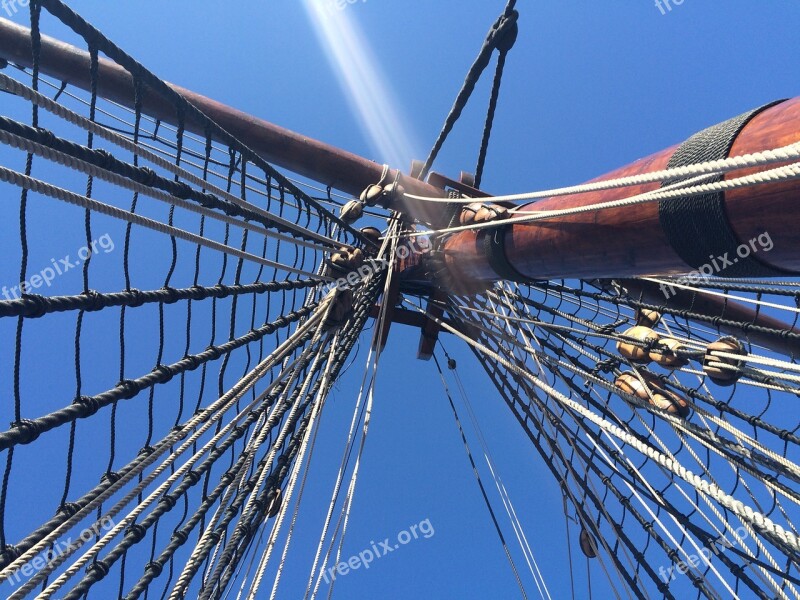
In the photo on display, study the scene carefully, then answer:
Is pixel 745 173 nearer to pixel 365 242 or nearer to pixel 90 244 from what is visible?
pixel 90 244

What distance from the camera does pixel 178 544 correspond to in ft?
7.29

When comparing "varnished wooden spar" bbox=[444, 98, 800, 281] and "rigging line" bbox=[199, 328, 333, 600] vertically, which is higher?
"varnished wooden spar" bbox=[444, 98, 800, 281]

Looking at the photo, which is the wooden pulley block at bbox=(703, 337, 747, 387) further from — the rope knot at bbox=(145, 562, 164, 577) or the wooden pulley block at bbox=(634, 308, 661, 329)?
the rope knot at bbox=(145, 562, 164, 577)

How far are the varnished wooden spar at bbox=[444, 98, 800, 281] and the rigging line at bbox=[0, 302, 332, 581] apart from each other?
145 centimetres

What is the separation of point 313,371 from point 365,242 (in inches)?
54.8

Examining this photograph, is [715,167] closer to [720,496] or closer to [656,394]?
[720,496]

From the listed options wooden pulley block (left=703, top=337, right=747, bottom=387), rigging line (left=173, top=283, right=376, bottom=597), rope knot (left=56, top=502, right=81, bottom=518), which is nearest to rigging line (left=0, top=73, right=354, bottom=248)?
rope knot (left=56, top=502, right=81, bottom=518)

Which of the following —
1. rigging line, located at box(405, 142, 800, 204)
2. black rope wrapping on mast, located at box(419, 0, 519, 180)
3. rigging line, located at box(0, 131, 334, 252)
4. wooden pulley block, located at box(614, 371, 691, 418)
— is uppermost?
black rope wrapping on mast, located at box(419, 0, 519, 180)

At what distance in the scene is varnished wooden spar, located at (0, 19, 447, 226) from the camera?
11.0 ft

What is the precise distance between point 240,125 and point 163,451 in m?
2.61

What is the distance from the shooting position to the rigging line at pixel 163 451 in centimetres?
154

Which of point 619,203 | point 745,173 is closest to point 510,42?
point 619,203

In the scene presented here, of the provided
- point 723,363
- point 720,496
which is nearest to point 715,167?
point 720,496

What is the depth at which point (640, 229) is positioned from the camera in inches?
65.8
